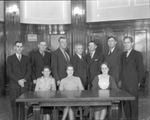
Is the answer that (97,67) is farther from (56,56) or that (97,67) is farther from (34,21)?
(34,21)

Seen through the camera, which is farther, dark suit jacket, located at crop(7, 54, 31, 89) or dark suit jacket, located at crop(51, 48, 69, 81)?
dark suit jacket, located at crop(51, 48, 69, 81)

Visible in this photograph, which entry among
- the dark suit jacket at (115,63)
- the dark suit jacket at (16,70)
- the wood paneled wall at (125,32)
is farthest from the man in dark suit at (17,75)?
the wood paneled wall at (125,32)

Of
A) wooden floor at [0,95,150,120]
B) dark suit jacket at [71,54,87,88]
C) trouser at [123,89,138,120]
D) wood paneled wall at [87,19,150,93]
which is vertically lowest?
wooden floor at [0,95,150,120]

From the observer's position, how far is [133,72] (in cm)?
409

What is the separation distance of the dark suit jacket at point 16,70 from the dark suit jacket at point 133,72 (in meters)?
1.88

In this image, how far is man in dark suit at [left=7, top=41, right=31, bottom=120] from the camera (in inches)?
165

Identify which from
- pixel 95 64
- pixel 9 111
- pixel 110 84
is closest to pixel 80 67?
pixel 95 64

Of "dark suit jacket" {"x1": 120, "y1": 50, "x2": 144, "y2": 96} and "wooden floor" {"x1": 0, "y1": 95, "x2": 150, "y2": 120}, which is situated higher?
"dark suit jacket" {"x1": 120, "y1": 50, "x2": 144, "y2": 96}

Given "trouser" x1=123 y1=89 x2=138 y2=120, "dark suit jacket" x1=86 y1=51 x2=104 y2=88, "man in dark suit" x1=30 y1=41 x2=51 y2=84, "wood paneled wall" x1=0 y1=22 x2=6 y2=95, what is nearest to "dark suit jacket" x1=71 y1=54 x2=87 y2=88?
"dark suit jacket" x1=86 y1=51 x2=104 y2=88

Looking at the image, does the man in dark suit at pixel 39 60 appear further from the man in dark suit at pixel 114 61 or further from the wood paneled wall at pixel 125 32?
the wood paneled wall at pixel 125 32

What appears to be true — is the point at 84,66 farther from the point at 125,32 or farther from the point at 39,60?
the point at 125,32

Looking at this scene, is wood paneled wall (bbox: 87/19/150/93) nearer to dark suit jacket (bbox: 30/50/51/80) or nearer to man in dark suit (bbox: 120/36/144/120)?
dark suit jacket (bbox: 30/50/51/80)

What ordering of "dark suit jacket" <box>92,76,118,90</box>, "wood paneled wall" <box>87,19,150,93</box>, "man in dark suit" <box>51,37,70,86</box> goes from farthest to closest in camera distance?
"wood paneled wall" <box>87,19,150,93</box>
"man in dark suit" <box>51,37,70,86</box>
"dark suit jacket" <box>92,76,118,90</box>

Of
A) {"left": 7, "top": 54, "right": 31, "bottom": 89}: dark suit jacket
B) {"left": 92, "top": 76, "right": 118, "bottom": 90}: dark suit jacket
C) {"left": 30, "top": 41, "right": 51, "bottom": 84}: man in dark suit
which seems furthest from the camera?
{"left": 30, "top": 41, "right": 51, "bottom": 84}: man in dark suit
